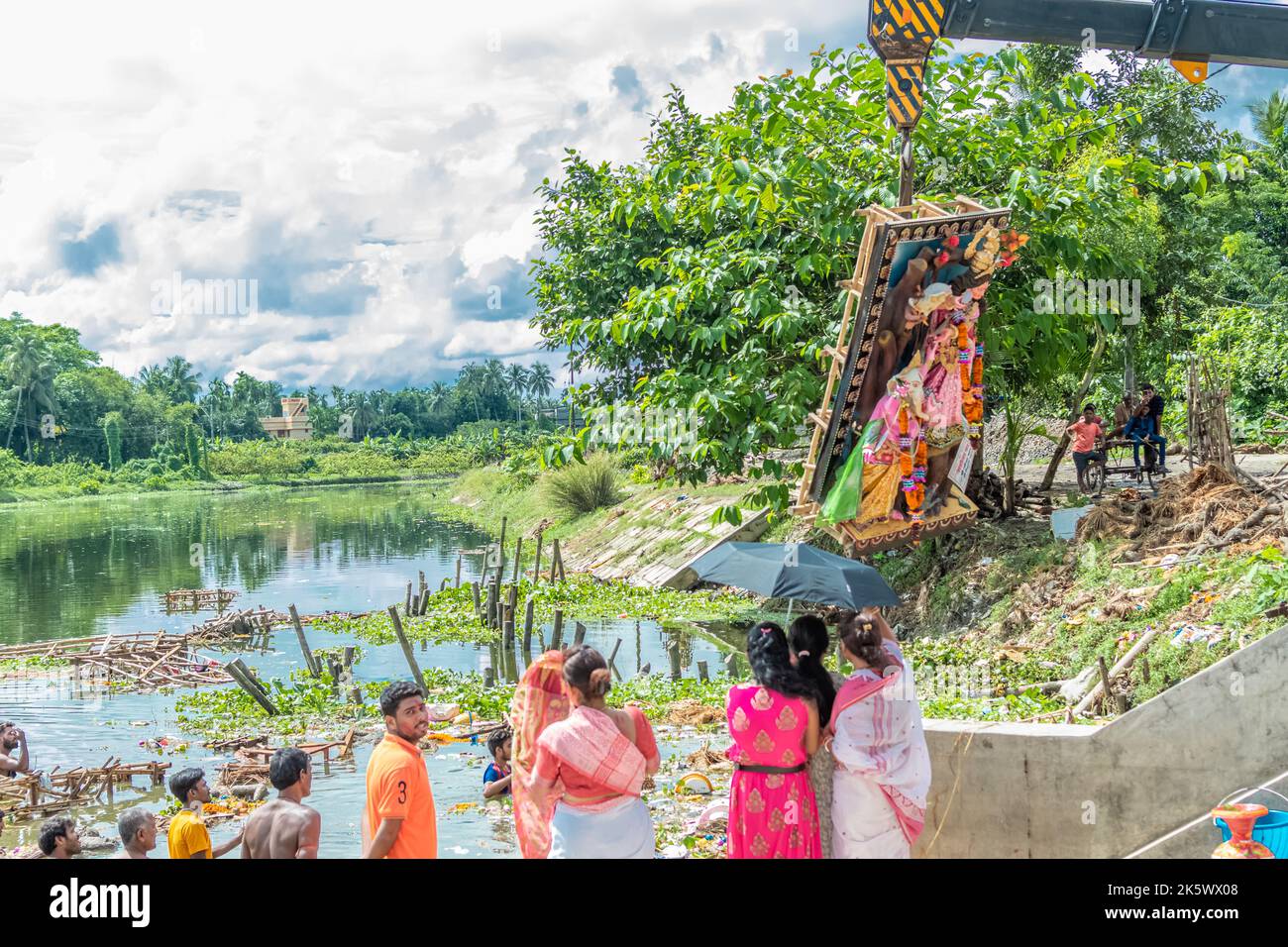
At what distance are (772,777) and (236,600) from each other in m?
24.4

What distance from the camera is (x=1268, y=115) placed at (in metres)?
39.1

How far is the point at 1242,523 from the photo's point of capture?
10.9m

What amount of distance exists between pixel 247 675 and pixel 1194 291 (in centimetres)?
2208

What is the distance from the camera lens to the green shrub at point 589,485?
116ft

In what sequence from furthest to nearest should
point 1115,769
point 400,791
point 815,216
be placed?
1. point 815,216
2. point 1115,769
3. point 400,791

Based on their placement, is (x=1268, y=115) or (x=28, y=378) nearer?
(x=1268, y=115)

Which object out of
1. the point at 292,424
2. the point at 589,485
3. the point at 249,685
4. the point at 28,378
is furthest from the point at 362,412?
the point at 249,685

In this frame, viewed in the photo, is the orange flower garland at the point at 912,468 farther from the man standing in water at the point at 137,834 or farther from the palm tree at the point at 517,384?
the palm tree at the point at 517,384

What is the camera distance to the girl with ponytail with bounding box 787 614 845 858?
5137mm

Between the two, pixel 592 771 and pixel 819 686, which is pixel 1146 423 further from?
pixel 592 771

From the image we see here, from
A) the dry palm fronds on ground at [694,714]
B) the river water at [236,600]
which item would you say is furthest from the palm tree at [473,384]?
the dry palm fronds on ground at [694,714]

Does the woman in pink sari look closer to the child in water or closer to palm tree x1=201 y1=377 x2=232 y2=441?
the child in water

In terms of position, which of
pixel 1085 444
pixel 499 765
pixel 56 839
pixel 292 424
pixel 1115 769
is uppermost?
pixel 292 424
